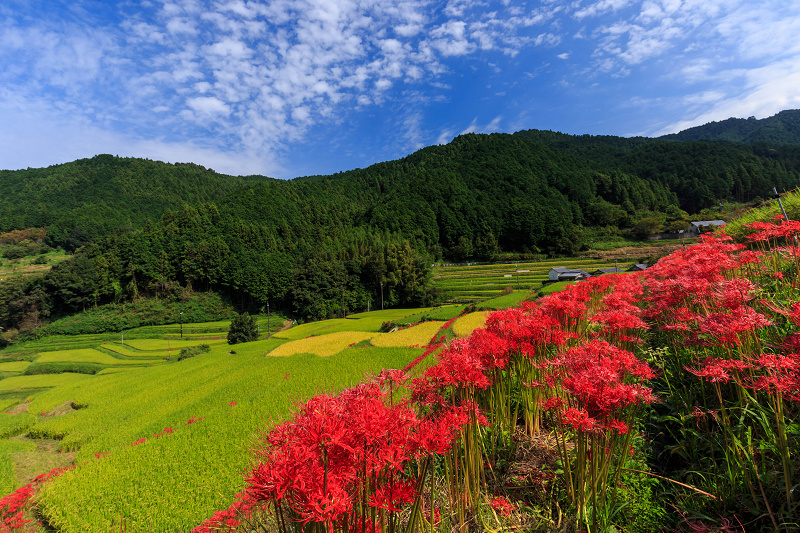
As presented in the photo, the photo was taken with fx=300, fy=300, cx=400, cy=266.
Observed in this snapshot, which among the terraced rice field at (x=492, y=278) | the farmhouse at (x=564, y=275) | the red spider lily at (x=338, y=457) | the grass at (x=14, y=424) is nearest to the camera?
the red spider lily at (x=338, y=457)

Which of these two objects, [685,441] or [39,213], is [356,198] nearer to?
[39,213]

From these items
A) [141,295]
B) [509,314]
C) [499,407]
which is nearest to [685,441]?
[499,407]

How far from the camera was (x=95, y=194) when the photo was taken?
99.9 metres

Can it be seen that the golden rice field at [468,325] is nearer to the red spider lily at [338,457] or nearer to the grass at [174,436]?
the grass at [174,436]

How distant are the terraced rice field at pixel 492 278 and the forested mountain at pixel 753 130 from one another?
4526 inches

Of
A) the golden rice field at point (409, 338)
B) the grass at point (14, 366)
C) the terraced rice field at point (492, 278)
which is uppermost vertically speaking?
the golden rice field at point (409, 338)

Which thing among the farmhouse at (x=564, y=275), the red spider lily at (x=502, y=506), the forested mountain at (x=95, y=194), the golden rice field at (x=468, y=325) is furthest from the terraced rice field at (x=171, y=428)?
the forested mountain at (x=95, y=194)

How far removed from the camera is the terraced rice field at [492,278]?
4606cm

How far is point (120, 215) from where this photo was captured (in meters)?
93.4

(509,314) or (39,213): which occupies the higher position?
(39,213)

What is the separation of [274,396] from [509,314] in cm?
942

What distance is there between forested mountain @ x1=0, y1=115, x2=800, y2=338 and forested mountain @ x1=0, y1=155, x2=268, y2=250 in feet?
1.73

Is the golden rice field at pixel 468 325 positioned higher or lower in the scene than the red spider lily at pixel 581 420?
lower

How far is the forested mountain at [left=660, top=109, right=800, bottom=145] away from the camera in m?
119
